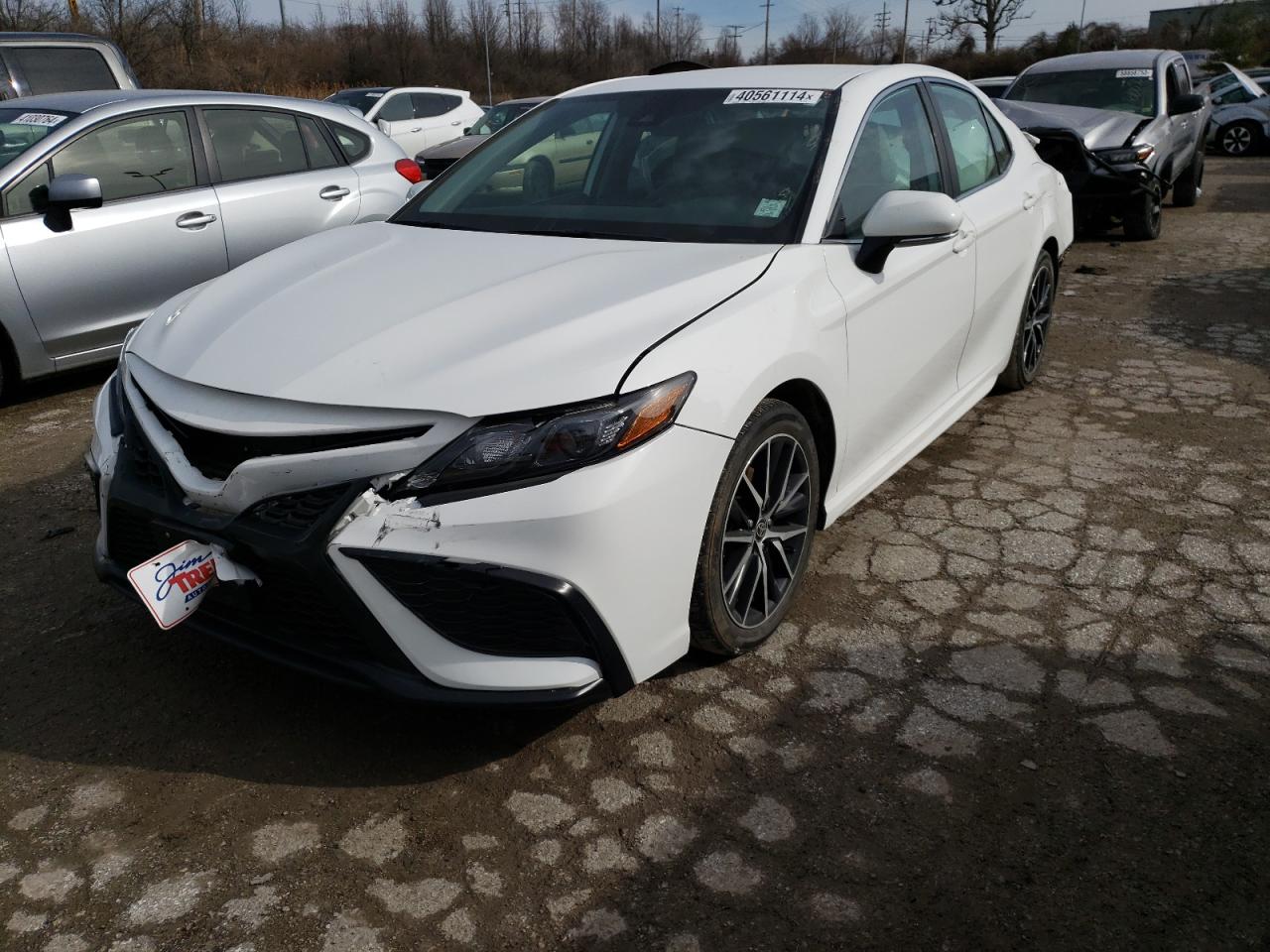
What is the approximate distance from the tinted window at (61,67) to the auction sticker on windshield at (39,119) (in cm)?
277

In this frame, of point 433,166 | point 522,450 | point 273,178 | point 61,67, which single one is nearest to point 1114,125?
point 433,166

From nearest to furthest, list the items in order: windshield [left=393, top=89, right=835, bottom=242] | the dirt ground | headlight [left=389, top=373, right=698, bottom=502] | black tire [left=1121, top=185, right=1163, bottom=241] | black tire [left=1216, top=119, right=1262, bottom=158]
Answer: the dirt ground < headlight [left=389, top=373, right=698, bottom=502] < windshield [left=393, top=89, right=835, bottom=242] < black tire [left=1121, top=185, right=1163, bottom=241] < black tire [left=1216, top=119, right=1262, bottom=158]

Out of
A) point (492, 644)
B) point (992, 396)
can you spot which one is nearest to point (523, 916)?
point (492, 644)

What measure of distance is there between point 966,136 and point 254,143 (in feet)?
13.2

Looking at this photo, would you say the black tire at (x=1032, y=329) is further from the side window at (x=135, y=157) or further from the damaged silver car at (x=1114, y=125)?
the side window at (x=135, y=157)

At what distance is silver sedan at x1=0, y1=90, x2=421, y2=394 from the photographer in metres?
5.18

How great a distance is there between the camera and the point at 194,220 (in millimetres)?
5715

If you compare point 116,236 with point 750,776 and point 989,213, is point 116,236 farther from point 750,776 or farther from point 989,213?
point 750,776

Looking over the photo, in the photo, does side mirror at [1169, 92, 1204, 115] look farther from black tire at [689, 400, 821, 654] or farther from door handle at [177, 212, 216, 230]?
black tire at [689, 400, 821, 654]

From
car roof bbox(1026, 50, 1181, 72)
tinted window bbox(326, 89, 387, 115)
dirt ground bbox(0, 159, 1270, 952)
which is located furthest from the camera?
tinted window bbox(326, 89, 387, 115)

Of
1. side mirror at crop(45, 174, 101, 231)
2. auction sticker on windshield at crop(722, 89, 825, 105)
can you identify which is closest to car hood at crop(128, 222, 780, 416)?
auction sticker on windshield at crop(722, 89, 825, 105)

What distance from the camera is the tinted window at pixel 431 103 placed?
16.1 m

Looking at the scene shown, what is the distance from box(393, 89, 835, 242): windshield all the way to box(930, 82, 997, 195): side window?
2.94 feet

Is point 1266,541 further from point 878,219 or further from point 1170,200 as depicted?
point 1170,200
